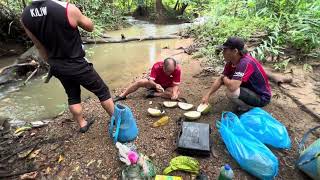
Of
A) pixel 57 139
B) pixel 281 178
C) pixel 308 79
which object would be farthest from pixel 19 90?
pixel 308 79

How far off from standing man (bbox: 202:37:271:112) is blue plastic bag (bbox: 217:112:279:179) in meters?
0.58

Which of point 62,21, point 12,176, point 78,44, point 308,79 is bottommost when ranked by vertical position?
point 12,176

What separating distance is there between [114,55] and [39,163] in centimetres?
503

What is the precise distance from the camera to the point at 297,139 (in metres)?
3.32

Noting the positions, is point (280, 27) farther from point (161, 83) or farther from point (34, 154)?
point (34, 154)

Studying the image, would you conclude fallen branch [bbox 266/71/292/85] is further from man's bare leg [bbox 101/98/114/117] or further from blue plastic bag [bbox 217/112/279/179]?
man's bare leg [bbox 101/98/114/117]

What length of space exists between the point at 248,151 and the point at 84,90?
3.53 metres

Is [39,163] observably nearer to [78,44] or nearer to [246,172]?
[78,44]

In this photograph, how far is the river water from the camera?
462 cm

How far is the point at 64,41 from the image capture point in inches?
113

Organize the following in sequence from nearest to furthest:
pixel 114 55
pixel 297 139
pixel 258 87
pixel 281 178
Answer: pixel 281 178, pixel 297 139, pixel 258 87, pixel 114 55

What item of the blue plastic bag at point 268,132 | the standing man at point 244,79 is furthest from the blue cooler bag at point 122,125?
the standing man at point 244,79

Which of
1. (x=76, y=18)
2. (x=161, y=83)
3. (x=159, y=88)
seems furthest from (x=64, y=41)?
(x=161, y=83)

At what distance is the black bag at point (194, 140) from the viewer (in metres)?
2.90
